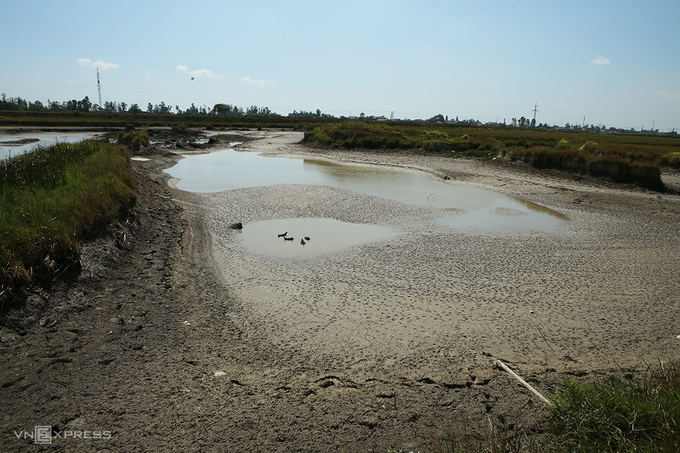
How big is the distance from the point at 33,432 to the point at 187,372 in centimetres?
120

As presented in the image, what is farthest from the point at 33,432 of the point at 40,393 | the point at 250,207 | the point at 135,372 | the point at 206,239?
the point at 250,207

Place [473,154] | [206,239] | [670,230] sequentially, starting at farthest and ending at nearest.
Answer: [473,154] → [670,230] → [206,239]

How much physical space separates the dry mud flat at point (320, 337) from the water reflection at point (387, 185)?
1.99 meters

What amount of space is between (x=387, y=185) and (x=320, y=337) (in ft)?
39.8

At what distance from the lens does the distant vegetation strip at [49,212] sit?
4.72 metres

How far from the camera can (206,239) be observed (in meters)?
8.45

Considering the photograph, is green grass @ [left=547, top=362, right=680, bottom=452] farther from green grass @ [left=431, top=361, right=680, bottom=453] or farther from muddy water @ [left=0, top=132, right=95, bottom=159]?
muddy water @ [left=0, top=132, right=95, bottom=159]

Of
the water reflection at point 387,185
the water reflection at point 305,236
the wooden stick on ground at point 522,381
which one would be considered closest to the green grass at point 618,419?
the wooden stick on ground at point 522,381

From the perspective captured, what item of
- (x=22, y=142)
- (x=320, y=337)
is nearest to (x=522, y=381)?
(x=320, y=337)

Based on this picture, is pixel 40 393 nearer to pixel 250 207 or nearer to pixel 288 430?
pixel 288 430

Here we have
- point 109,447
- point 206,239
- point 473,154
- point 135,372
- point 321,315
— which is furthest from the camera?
point 473,154

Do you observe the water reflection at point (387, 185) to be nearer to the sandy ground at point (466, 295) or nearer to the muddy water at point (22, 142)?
the sandy ground at point (466, 295)

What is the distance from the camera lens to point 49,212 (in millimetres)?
5898

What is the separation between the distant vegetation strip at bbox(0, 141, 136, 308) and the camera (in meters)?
4.72
